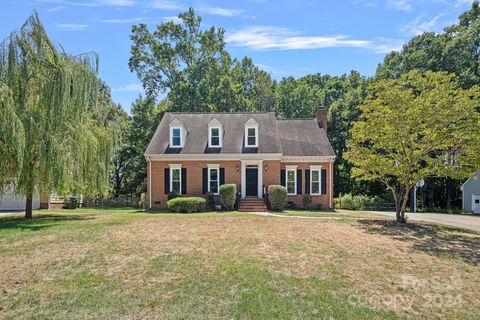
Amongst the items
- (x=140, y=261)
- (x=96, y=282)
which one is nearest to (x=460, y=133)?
(x=140, y=261)

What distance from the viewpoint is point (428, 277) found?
800 cm

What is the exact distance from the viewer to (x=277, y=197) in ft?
66.8

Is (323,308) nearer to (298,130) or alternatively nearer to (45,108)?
(45,108)

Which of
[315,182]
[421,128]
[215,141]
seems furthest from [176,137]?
[421,128]

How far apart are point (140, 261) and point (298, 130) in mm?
18962

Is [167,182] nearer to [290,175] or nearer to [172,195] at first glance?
[172,195]

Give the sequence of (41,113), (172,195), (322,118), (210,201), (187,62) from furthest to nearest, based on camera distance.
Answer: (187,62) → (322,118) → (172,195) → (210,201) → (41,113)

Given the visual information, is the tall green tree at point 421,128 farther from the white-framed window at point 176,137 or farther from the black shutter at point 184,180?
the white-framed window at point 176,137

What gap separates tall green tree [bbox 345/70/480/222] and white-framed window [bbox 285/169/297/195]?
25.5 feet

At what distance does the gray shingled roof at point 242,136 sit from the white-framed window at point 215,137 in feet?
1.16

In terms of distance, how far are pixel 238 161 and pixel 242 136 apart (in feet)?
7.11

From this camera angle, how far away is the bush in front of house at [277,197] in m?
20.4

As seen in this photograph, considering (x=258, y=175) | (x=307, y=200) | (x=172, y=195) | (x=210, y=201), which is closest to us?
(x=210, y=201)

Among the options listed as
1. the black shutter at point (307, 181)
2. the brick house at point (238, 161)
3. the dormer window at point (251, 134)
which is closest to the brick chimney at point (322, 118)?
the brick house at point (238, 161)
